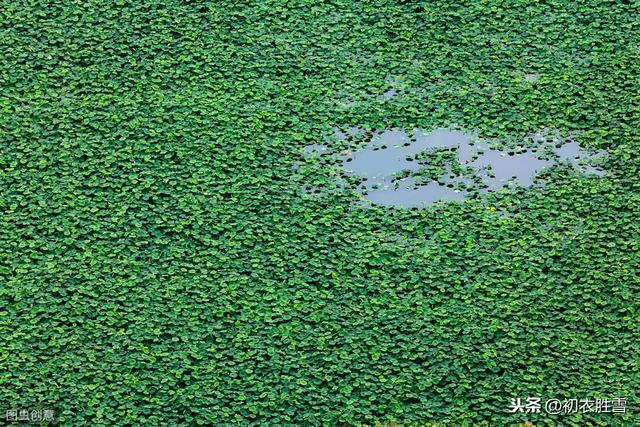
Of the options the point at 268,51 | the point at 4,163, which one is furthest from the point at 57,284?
the point at 268,51

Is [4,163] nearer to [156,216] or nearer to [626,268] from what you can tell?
[156,216]

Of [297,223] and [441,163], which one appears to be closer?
[297,223]

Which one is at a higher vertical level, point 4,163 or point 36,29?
point 36,29

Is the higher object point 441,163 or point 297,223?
point 441,163

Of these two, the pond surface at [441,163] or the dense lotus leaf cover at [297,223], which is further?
the pond surface at [441,163]

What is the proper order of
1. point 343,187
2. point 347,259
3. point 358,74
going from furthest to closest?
point 358,74
point 343,187
point 347,259

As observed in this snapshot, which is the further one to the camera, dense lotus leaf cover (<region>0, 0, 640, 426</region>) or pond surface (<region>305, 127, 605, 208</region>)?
pond surface (<region>305, 127, 605, 208</region>)

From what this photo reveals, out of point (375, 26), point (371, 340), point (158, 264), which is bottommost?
point (371, 340)

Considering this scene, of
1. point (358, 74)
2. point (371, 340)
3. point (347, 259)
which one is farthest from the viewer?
point (358, 74)
